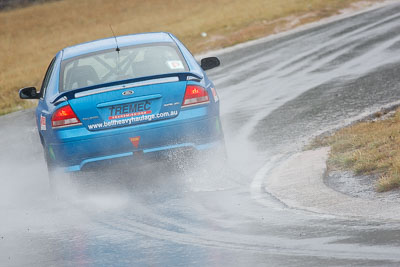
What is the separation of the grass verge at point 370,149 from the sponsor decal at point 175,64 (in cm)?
186

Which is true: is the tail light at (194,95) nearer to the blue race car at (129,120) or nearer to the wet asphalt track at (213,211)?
the blue race car at (129,120)

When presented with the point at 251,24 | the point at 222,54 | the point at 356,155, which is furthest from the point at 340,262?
the point at 251,24

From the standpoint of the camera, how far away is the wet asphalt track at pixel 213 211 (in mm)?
6188

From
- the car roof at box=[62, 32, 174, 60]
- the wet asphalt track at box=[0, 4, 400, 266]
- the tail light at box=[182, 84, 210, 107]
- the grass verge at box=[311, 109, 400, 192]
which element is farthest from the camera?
the car roof at box=[62, 32, 174, 60]

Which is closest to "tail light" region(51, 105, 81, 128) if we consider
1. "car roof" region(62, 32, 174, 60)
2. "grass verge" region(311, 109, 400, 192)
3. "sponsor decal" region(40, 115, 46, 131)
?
"sponsor decal" region(40, 115, 46, 131)

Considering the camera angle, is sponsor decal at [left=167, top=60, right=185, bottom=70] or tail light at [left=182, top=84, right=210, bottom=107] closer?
tail light at [left=182, top=84, right=210, bottom=107]

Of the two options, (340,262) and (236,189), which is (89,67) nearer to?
(236,189)

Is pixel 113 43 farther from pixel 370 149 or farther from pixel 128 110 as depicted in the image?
pixel 370 149

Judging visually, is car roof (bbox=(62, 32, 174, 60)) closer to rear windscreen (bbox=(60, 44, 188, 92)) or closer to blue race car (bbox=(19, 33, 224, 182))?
rear windscreen (bbox=(60, 44, 188, 92))

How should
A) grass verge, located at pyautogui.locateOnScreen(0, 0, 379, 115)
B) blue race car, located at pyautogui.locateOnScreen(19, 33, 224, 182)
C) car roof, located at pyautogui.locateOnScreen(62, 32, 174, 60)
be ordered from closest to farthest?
blue race car, located at pyautogui.locateOnScreen(19, 33, 224, 182) < car roof, located at pyautogui.locateOnScreen(62, 32, 174, 60) < grass verge, located at pyautogui.locateOnScreen(0, 0, 379, 115)

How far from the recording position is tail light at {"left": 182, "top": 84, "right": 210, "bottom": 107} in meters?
8.53

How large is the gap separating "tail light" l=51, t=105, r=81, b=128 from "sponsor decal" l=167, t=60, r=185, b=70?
120 centimetres

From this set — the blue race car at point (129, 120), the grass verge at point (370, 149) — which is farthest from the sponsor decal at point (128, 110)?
the grass verge at point (370, 149)

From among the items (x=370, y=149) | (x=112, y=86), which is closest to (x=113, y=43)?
(x=112, y=86)
